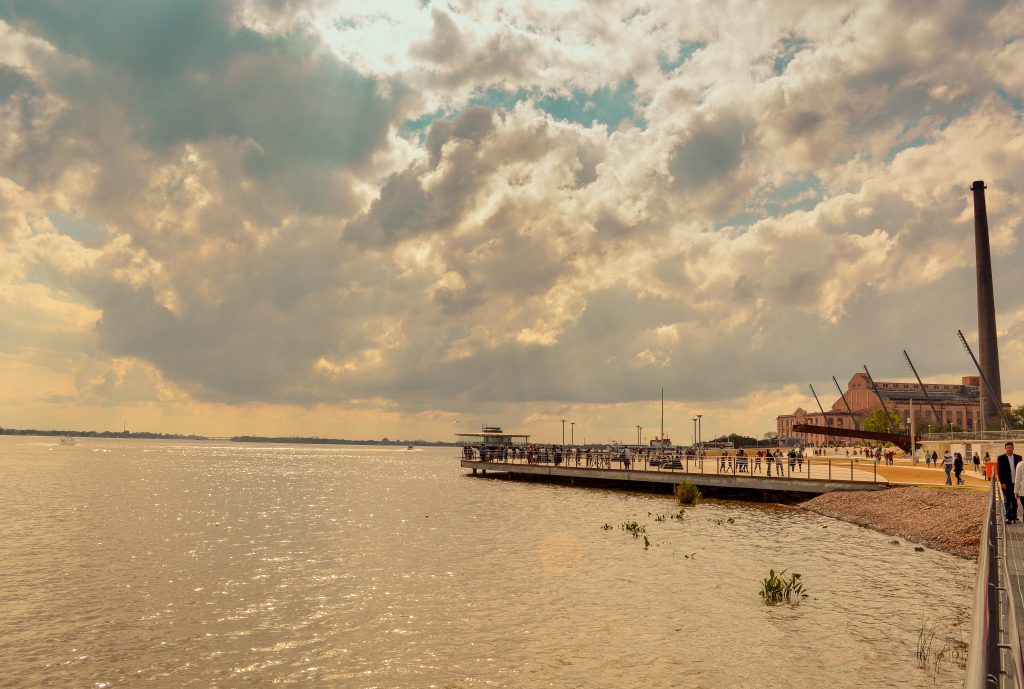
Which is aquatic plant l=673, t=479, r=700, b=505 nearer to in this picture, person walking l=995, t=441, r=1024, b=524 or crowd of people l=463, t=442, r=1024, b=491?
crowd of people l=463, t=442, r=1024, b=491

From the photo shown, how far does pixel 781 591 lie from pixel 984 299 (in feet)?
332

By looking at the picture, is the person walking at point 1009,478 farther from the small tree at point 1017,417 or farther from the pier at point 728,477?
the small tree at point 1017,417

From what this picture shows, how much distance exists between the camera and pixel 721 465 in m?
59.3

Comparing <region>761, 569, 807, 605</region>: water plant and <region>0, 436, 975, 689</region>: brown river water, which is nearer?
<region>0, 436, 975, 689</region>: brown river water

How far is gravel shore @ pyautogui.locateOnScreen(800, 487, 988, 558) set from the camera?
88.4 feet

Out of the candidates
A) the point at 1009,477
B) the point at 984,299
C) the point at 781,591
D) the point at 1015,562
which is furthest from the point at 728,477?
the point at 984,299

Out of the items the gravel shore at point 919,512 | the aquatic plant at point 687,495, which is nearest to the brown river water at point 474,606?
the gravel shore at point 919,512

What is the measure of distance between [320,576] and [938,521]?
24.8 m

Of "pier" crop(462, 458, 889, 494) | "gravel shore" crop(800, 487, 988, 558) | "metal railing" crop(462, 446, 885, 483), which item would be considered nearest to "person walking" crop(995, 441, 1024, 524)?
"gravel shore" crop(800, 487, 988, 558)

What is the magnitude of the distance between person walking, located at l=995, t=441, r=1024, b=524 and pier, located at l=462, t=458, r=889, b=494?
67.5 feet

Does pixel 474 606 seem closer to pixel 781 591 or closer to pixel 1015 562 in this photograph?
pixel 781 591

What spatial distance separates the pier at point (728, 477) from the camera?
4438cm

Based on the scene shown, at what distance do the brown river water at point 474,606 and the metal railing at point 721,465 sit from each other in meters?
14.8

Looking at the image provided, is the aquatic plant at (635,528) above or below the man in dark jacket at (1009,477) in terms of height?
below
